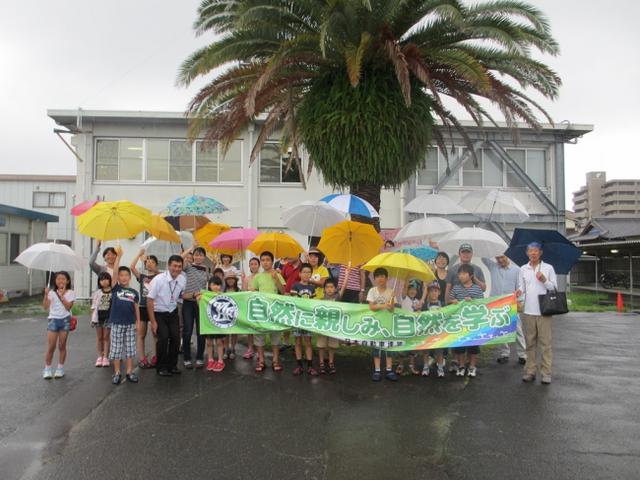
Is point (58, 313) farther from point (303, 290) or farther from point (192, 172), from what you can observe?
point (192, 172)

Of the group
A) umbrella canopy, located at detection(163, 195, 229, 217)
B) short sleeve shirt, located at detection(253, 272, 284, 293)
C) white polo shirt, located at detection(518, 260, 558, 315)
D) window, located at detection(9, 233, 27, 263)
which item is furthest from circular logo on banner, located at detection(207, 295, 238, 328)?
window, located at detection(9, 233, 27, 263)

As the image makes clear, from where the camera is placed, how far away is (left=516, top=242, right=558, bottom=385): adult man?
266 inches

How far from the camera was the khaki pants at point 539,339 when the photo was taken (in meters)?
6.75

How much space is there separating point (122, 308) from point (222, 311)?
1.43 meters

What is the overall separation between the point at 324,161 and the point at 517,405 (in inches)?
215

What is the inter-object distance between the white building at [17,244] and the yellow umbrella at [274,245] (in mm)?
14386

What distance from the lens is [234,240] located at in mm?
8617

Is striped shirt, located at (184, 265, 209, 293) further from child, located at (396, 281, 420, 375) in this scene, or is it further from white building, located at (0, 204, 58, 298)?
white building, located at (0, 204, 58, 298)

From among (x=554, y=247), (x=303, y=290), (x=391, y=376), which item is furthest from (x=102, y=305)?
(x=554, y=247)

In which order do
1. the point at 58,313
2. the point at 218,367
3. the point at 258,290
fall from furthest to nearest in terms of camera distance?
1. the point at 258,290
2. the point at 218,367
3. the point at 58,313

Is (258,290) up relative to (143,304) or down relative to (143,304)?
up

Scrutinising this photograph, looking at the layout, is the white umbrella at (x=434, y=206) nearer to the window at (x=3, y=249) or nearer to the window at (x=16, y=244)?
the window at (x=3, y=249)

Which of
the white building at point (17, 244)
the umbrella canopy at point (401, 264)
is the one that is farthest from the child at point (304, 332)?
the white building at point (17, 244)

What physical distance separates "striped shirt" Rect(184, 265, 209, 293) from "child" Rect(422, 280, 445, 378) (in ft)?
11.4
